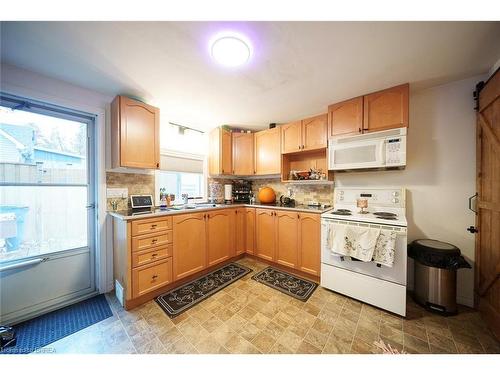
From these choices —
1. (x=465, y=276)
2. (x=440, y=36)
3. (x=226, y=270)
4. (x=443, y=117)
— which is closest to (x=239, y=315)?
(x=226, y=270)

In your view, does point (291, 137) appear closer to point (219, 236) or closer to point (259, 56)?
point (259, 56)

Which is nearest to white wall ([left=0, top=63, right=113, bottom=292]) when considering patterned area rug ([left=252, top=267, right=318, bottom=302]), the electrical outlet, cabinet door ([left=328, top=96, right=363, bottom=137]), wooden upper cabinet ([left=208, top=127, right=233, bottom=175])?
the electrical outlet

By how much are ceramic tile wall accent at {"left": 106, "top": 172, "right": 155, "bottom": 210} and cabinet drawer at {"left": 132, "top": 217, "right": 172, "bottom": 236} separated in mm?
594

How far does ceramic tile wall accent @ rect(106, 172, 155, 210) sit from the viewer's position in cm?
201

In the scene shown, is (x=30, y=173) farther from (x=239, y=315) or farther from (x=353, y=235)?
(x=353, y=235)

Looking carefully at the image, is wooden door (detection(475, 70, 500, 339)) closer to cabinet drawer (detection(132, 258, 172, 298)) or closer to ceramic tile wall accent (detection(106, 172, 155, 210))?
cabinet drawer (detection(132, 258, 172, 298))

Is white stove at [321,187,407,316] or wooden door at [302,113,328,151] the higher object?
wooden door at [302,113,328,151]

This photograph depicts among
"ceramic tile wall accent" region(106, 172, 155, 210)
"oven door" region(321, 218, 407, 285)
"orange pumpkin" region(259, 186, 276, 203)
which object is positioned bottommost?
"oven door" region(321, 218, 407, 285)

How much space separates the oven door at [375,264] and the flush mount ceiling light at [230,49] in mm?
1778

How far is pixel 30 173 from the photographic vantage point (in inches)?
63.3

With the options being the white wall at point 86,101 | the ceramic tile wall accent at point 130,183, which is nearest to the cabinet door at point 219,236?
the ceramic tile wall accent at point 130,183

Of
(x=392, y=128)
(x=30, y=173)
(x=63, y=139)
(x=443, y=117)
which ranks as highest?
(x=443, y=117)

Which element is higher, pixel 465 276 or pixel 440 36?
pixel 440 36

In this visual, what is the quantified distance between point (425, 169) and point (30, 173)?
13.2 ft
